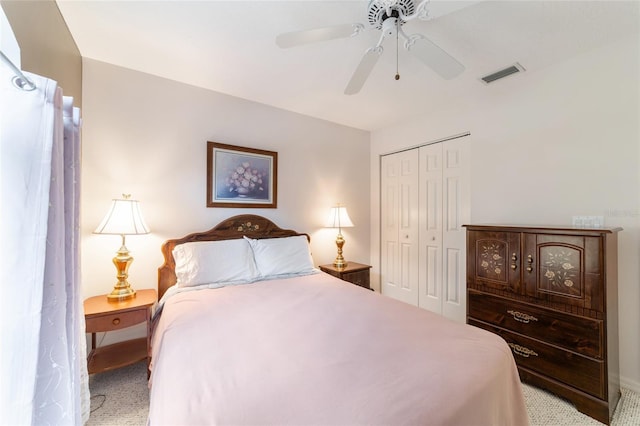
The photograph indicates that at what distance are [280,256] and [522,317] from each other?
2.03 meters

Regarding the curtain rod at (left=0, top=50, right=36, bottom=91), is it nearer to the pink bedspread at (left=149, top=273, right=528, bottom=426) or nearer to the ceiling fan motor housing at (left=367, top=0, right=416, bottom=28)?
the pink bedspread at (left=149, top=273, right=528, bottom=426)

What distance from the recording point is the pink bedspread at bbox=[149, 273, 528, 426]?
0.81 metres

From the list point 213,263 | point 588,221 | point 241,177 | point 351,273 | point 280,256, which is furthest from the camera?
point 351,273

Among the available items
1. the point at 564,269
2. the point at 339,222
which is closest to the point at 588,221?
the point at 564,269

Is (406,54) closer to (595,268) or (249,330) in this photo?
(595,268)

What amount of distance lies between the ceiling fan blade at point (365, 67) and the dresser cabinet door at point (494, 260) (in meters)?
1.59

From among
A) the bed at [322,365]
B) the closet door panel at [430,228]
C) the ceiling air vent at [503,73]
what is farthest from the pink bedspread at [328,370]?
the ceiling air vent at [503,73]

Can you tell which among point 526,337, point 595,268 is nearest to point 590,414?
point 526,337

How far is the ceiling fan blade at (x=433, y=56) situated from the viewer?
1354 mm

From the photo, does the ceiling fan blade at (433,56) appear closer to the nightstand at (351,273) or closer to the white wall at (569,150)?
the white wall at (569,150)

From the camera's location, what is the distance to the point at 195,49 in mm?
1952

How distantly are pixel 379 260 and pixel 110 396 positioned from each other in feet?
10.1

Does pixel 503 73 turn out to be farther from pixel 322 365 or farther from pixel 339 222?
pixel 322 365

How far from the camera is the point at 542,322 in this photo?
1859 mm
